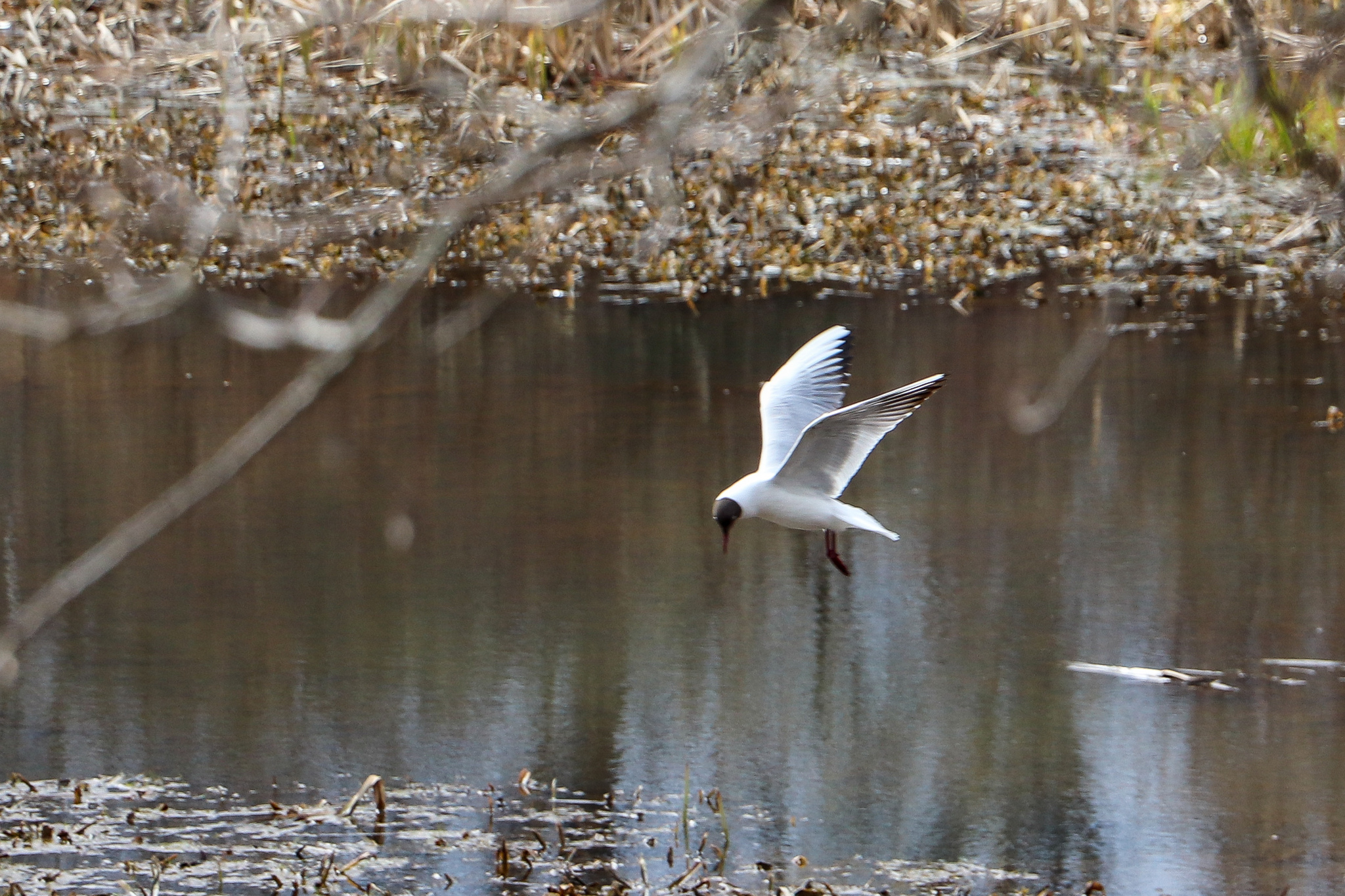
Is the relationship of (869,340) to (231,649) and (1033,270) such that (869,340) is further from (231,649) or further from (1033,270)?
(231,649)

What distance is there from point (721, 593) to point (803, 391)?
2.08 meters

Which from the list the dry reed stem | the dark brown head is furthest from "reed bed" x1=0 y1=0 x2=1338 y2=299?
the dry reed stem

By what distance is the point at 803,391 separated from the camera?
5.98m

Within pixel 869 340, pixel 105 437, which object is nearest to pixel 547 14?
pixel 105 437

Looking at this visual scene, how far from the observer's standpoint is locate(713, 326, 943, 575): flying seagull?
5309 mm

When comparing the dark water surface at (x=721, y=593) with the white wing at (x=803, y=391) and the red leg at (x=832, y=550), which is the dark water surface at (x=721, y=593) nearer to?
the red leg at (x=832, y=550)

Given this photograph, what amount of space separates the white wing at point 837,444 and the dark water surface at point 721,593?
1.07 meters

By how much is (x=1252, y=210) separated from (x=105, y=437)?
8.13 m

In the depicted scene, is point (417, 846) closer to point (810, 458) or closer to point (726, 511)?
point (726, 511)

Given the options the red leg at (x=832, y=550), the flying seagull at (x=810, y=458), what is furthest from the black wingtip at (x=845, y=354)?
the red leg at (x=832, y=550)

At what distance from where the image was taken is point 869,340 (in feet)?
37.6

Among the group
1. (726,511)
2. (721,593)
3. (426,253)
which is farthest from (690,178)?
(426,253)

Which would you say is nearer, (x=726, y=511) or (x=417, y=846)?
(x=726, y=511)

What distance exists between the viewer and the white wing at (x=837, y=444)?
518 cm
